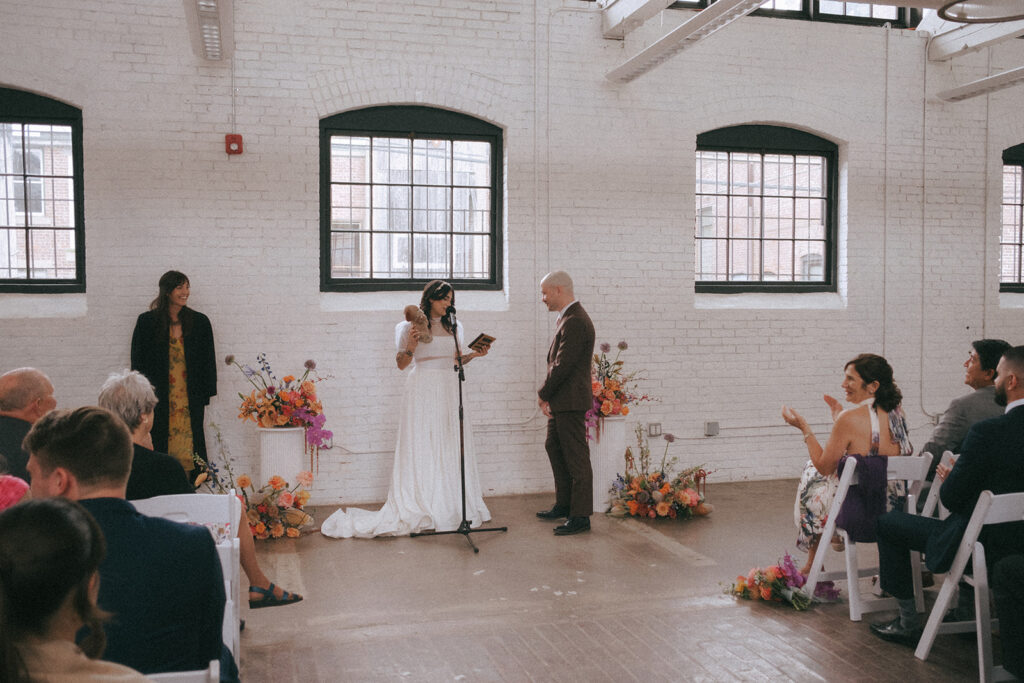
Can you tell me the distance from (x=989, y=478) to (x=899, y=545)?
612mm

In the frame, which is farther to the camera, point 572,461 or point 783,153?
point 783,153

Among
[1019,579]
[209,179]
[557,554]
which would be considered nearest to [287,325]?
[209,179]

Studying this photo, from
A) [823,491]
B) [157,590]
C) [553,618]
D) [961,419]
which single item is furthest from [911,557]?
[157,590]

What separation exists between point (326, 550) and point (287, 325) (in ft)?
6.49

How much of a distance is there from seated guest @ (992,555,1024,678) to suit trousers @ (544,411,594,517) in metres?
2.95

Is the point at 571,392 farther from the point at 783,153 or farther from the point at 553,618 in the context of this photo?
the point at 783,153

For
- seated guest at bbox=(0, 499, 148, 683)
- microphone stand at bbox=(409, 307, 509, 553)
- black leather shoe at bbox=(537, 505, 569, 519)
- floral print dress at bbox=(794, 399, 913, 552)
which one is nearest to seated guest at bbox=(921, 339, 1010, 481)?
floral print dress at bbox=(794, 399, 913, 552)

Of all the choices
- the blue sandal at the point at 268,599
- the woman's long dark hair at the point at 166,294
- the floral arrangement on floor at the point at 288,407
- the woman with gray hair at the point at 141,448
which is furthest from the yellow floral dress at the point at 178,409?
the woman with gray hair at the point at 141,448

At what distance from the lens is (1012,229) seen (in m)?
9.01

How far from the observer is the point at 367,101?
6836mm

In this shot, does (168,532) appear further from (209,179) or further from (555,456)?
(209,179)

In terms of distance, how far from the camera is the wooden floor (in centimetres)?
361

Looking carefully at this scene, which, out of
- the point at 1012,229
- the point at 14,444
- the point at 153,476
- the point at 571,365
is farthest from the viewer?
the point at 1012,229

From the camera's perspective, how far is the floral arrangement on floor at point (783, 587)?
14.4ft
